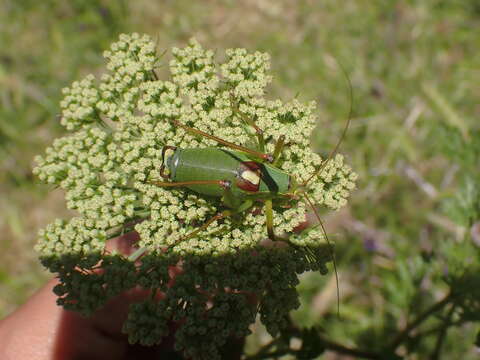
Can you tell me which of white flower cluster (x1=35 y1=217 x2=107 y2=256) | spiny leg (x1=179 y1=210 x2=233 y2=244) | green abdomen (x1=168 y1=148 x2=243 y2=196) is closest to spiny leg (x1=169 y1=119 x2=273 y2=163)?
green abdomen (x1=168 y1=148 x2=243 y2=196)

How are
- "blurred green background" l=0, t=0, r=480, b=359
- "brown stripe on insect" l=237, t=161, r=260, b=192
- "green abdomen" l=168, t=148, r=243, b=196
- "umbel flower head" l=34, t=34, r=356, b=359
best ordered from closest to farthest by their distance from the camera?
"umbel flower head" l=34, t=34, r=356, b=359, "green abdomen" l=168, t=148, r=243, b=196, "brown stripe on insect" l=237, t=161, r=260, b=192, "blurred green background" l=0, t=0, r=480, b=359

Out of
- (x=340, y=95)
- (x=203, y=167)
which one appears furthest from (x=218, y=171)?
(x=340, y=95)

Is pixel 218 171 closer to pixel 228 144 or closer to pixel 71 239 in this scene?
pixel 228 144

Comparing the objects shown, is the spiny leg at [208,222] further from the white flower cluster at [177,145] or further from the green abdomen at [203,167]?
the green abdomen at [203,167]

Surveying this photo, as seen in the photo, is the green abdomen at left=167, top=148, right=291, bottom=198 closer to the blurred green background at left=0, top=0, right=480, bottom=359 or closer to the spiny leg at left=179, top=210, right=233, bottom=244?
the spiny leg at left=179, top=210, right=233, bottom=244

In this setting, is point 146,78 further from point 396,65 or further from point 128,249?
point 396,65

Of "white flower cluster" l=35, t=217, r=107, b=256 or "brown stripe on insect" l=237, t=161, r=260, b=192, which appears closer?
"white flower cluster" l=35, t=217, r=107, b=256
